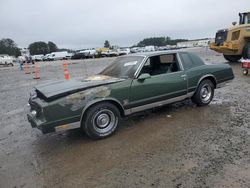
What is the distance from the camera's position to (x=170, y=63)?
5.65 metres

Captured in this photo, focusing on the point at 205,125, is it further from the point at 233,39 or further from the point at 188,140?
the point at 233,39

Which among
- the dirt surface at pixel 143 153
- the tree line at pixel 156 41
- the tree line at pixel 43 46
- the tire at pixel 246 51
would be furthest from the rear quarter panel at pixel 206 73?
the tree line at pixel 156 41

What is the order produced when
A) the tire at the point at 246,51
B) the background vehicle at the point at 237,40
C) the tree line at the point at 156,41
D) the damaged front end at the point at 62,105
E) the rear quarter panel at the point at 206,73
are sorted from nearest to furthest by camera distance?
1. the damaged front end at the point at 62,105
2. the rear quarter panel at the point at 206,73
3. the tire at the point at 246,51
4. the background vehicle at the point at 237,40
5. the tree line at the point at 156,41

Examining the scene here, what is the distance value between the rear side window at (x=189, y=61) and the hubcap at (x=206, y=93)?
66cm

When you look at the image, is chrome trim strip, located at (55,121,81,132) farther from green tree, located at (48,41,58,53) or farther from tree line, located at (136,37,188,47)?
green tree, located at (48,41,58,53)

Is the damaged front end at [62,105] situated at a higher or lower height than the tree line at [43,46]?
lower

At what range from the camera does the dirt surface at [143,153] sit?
3033mm

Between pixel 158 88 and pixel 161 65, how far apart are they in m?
1.14

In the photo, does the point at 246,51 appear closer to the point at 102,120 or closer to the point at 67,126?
the point at 102,120

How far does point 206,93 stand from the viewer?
6.02 metres

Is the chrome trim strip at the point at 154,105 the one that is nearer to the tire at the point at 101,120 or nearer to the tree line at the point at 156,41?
the tire at the point at 101,120

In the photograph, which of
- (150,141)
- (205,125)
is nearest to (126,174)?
(150,141)

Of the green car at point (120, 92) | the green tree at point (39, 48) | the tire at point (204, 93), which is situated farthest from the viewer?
the green tree at point (39, 48)

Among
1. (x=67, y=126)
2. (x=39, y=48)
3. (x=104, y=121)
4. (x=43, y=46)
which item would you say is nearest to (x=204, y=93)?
(x=104, y=121)
